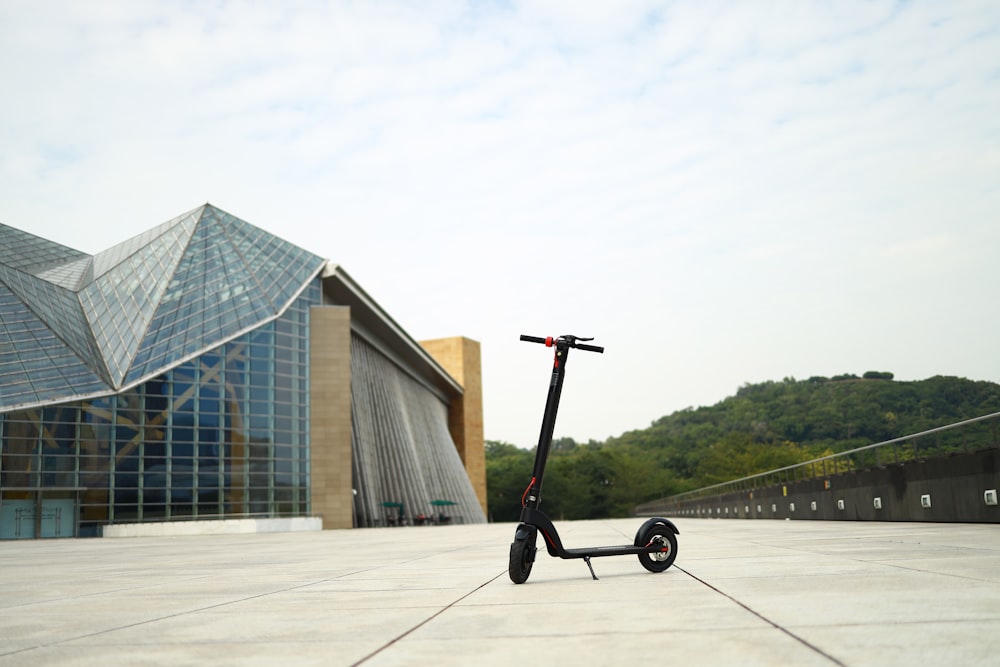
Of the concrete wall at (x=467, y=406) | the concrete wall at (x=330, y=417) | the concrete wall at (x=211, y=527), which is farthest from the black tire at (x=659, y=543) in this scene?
the concrete wall at (x=467, y=406)

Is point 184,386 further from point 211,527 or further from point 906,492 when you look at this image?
point 906,492

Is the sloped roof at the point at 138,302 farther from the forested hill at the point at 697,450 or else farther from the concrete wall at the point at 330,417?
the forested hill at the point at 697,450

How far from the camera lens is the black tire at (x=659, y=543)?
7328 mm

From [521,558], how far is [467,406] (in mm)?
83403

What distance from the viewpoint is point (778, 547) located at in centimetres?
1027

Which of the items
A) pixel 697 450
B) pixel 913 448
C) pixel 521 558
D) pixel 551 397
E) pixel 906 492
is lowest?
pixel 521 558

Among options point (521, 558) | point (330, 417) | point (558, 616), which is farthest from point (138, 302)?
point (558, 616)

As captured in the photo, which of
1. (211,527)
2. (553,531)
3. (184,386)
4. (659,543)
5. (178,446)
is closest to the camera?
(553,531)

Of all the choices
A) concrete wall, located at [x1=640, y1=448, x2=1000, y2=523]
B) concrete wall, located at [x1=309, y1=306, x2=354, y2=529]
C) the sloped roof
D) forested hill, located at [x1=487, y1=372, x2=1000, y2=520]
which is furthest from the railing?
the sloped roof

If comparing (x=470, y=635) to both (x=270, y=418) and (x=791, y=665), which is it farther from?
(x=270, y=418)

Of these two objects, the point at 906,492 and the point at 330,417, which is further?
the point at 330,417

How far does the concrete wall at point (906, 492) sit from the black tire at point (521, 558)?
9.68 metres

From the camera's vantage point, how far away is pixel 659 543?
748 centimetres

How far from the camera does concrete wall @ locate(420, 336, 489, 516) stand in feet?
291
